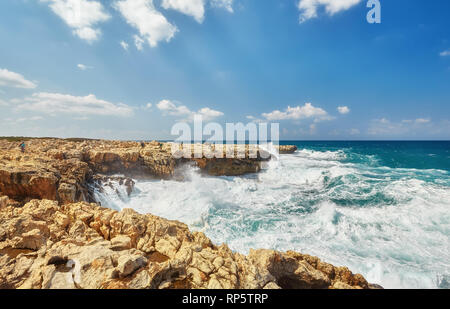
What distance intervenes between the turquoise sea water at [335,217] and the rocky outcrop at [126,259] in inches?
169

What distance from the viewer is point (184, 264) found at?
4359 millimetres

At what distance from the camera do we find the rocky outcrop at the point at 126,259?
3.92m

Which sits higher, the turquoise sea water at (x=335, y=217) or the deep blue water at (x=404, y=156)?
the deep blue water at (x=404, y=156)

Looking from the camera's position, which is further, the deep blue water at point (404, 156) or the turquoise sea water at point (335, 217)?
the deep blue water at point (404, 156)

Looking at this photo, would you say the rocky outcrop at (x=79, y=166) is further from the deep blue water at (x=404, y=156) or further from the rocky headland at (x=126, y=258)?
the deep blue water at (x=404, y=156)

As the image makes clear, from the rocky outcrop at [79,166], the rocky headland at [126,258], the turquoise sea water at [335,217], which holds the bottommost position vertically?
the turquoise sea water at [335,217]

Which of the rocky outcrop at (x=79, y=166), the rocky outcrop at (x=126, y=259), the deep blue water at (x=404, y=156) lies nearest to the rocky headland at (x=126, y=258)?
the rocky outcrop at (x=126, y=259)

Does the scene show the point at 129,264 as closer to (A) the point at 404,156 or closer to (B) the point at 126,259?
(B) the point at 126,259

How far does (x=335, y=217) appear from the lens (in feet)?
40.2

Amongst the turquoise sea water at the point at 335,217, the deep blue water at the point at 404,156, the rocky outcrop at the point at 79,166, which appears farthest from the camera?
the deep blue water at the point at 404,156

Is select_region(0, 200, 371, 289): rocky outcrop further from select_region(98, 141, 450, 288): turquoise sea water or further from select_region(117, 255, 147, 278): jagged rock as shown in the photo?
select_region(98, 141, 450, 288): turquoise sea water

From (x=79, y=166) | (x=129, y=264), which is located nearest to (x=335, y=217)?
(x=129, y=264)

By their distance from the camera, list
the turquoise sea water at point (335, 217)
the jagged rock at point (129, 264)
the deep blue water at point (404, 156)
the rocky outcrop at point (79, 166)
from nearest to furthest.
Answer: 1. the jagged rock at point (129, 264)
2. the turquoise sea water at point (335, 217)
3. the rocky outcrop at point (79, 166)
4. the deep blue water at point (404, 156)

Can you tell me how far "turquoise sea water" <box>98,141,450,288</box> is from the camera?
26.9 feet
